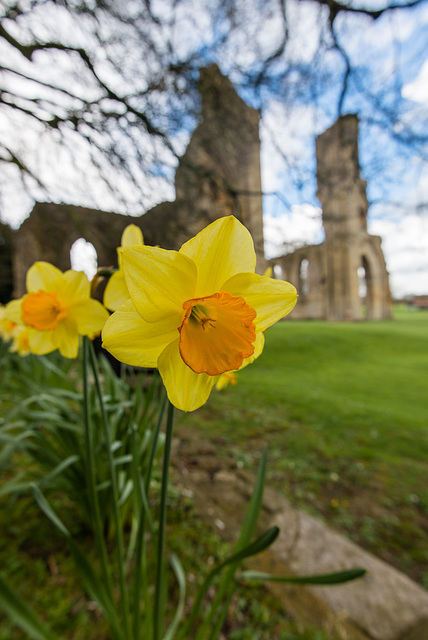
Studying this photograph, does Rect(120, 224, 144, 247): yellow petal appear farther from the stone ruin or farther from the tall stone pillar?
the tall stone pillar

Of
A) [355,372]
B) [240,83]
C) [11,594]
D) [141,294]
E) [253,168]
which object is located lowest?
[355,372]

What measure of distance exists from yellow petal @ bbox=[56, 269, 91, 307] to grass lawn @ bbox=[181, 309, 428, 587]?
202 centimetres

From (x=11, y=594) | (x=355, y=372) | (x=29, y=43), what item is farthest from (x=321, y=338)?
(x=11, y=594)

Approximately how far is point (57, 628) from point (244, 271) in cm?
130

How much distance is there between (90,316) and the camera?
70 centimetres

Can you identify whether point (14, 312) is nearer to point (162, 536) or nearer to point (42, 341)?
point (42, 341)

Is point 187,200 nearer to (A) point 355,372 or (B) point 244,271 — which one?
(B) point 244,271

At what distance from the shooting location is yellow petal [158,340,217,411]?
1.47ft

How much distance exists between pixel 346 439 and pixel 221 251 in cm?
320

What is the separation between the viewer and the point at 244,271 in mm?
466

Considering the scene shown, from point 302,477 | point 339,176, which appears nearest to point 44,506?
point 302,477

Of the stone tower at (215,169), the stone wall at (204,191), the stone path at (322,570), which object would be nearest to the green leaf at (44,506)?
the stone path at (322,570)

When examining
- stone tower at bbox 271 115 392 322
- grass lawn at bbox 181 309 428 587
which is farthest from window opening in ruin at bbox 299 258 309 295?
grass lawn at bbox 181 309 428 587

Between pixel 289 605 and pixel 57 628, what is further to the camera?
pixel 289 605
